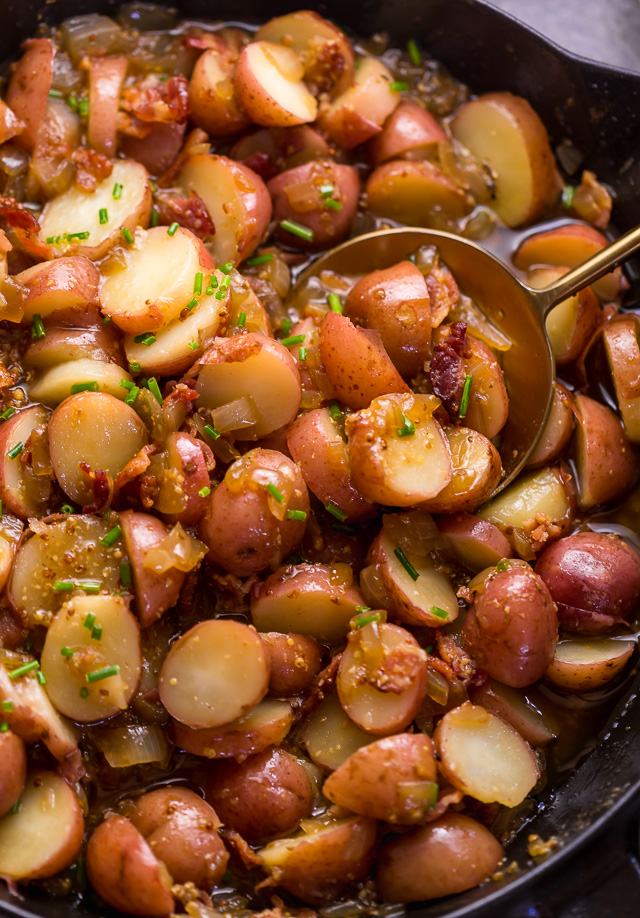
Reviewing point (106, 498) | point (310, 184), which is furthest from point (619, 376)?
point (106, 498)

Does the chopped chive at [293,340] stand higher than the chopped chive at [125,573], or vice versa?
the chopped chive at [293,340]

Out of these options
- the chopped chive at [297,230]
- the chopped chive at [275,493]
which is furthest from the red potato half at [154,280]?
the chopped chive at [275,493]

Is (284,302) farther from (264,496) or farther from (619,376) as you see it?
(619,376)

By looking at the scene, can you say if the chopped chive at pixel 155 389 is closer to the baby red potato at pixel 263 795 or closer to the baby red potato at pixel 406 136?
the baby red potato at pixel 263 795

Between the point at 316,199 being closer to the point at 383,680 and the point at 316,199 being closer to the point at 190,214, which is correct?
the point at 190,214

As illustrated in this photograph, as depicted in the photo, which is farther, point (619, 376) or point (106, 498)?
point (619, 376)

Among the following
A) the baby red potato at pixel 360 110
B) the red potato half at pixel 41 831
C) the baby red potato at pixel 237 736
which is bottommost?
the red potato half at pixel 41 831
